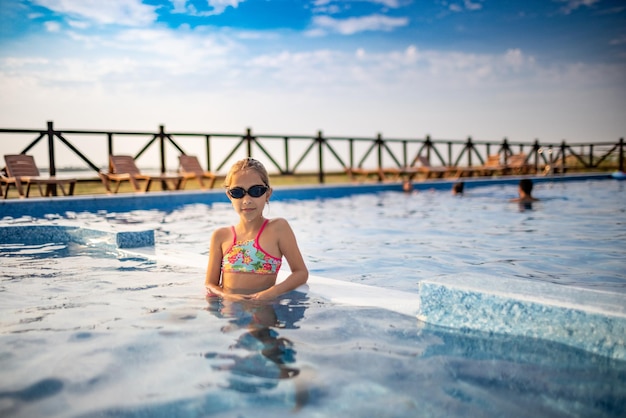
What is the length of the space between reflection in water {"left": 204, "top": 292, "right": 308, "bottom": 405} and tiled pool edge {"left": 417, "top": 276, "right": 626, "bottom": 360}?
643 mm

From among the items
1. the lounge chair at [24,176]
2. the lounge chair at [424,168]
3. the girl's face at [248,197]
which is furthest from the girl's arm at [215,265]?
the lounge chair at [424,168]

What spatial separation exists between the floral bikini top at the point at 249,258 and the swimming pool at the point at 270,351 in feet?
0.64

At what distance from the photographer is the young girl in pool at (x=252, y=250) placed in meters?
2.54

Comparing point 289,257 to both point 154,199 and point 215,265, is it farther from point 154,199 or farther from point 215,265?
point 154,199

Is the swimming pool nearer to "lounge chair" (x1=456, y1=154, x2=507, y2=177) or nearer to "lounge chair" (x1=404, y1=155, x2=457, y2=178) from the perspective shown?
"lounge chair" (x1=404, y1=155, x2=457, y2=178)

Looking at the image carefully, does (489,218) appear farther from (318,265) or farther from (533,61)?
(533,61)

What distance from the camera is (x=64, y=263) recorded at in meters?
4.08

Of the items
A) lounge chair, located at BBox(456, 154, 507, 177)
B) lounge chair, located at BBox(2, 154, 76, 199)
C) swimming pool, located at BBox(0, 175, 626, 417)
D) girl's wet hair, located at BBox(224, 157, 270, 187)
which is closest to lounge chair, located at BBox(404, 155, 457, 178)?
lounge chair, located at BBox(456, 154, 507, 177)

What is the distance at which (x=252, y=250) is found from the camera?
2.66 meters

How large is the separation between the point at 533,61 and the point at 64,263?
21136mm

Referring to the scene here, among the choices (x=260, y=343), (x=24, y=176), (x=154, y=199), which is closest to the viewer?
(x=260, y=343)

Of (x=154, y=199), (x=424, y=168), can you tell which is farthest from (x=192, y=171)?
(x=424, y=168)

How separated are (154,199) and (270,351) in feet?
28.4

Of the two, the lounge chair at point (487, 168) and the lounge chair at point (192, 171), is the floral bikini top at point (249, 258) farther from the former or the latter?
the lounge chair at point (487, 168)
